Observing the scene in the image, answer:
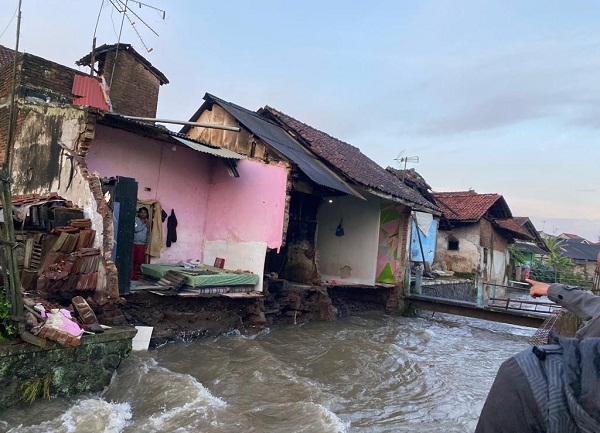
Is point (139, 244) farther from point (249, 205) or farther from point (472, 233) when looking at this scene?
point (472, 233)

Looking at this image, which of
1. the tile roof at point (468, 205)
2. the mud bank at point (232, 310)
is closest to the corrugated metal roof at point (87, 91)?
the mud bank at point (232, 310)

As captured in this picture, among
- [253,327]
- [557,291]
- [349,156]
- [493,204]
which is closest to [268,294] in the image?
[253,327]

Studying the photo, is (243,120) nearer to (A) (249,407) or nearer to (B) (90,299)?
(B) (90,299)

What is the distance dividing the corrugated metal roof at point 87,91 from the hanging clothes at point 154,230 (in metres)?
→ 4.71

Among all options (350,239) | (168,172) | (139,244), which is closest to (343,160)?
(350,239)

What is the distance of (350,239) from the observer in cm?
1397

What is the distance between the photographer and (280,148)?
33.7 feet

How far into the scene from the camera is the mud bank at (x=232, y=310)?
305 inches

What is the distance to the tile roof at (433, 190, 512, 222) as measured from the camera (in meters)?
20.8

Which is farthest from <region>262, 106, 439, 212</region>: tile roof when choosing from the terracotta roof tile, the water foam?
the water foam

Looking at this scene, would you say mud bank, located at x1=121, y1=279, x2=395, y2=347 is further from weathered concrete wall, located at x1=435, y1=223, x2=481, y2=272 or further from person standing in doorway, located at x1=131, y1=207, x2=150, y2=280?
weathered concrete wall, located at x1=435, y1=223, x2=481, y2=272

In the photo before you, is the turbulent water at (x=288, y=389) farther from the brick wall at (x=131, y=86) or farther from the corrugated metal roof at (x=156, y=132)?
the brick wall at (x=131, y=86)

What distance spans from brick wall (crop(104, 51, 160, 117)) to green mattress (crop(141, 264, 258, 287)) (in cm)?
996

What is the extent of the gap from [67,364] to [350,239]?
32.7 ft
